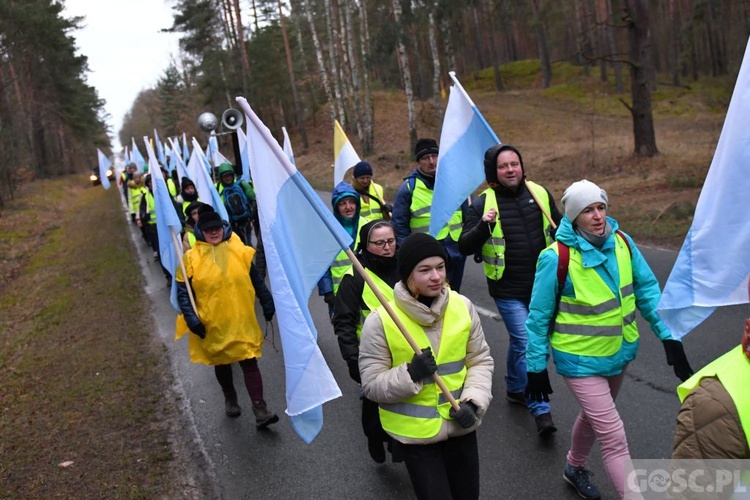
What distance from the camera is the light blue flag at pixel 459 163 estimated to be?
5137 mm

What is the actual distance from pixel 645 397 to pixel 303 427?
277 cm

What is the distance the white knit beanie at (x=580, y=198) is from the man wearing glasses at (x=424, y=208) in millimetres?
2606

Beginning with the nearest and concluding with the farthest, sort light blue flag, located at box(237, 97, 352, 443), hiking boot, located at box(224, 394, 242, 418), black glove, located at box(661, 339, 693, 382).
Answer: black glove, located at box(661, 339, 693, 382), light blue flag, located at box(237, 97, 352, 443), hiking boot, located at box(224, 394, 242, 418)

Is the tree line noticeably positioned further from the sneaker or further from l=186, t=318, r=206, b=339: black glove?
the sneaker

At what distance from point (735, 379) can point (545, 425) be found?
2.66 meters

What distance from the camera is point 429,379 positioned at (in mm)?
2881

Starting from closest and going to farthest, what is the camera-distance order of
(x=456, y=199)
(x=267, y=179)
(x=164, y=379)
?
(x=267, y=179) → (x=456, y=199) → (x=164, y=379)

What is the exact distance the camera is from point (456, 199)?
514cm

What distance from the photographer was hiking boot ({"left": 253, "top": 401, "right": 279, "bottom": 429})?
16.5 ft

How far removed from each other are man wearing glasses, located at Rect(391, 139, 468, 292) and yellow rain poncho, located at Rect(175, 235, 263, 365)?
1626mm

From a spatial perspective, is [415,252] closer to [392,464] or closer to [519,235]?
[519,235]

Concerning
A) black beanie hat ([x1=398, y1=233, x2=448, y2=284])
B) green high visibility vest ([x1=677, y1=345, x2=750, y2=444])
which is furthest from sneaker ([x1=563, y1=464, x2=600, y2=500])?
green high visibility vest ([x1=677, y1=345, x2=750, y2=444])

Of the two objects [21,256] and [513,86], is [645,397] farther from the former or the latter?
[513,86]

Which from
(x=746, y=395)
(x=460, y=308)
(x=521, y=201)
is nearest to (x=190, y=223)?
(x=521, y=201)
